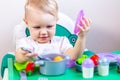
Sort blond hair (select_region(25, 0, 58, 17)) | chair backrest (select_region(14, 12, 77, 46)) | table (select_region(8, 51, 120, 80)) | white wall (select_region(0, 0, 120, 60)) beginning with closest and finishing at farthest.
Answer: table (select_region(8, 51, 120, 80)) → blond hair (select_region(25, 0, 58, 17)) → chair backrest (select_region(14, 12, 77, 46)) → white wall (select_region(0, 0, 120, 60))

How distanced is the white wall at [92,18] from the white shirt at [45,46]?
0.32m

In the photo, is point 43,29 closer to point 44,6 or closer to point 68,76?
point 44,6

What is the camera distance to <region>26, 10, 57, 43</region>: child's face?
0.96 m

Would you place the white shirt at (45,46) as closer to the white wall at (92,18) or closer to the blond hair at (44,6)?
the blond hair at (44,6)

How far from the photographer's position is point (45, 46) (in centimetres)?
104

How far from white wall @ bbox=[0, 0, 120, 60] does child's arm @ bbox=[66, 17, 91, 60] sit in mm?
427

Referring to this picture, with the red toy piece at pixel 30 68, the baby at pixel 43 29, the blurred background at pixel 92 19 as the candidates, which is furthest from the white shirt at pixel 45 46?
the blurred background at pixel 92 19

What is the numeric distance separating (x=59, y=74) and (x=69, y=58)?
103mm

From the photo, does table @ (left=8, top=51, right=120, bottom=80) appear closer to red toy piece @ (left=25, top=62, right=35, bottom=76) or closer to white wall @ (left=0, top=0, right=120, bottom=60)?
red toy piece @ (left=25, top=62, right=35, bottom=76)

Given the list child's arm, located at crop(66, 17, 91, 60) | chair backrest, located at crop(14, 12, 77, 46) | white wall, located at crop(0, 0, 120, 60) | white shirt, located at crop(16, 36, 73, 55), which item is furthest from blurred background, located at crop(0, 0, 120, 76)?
child's arm, located at crop(66, 17, 91, 60)

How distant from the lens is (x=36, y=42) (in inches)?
41.1

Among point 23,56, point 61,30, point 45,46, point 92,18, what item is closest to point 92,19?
point 92,18

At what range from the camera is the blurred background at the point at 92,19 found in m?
1.35

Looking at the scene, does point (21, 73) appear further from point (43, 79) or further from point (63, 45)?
point (63, 45)
